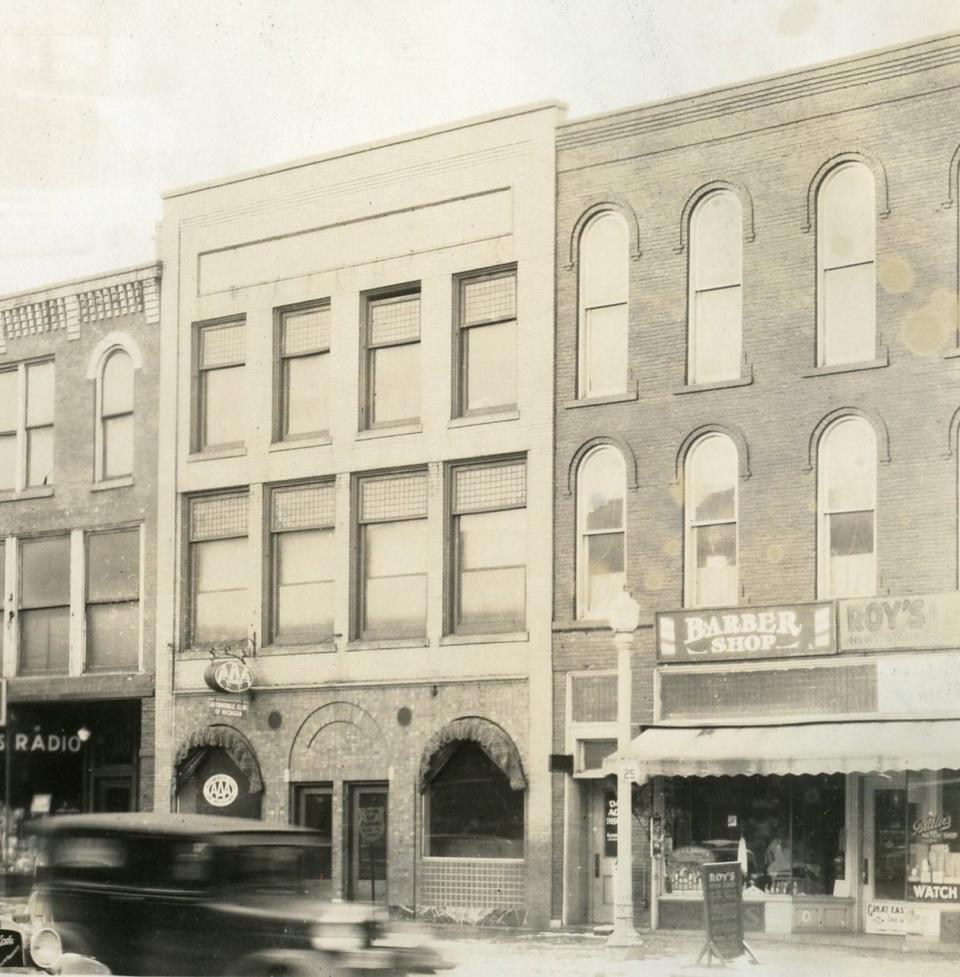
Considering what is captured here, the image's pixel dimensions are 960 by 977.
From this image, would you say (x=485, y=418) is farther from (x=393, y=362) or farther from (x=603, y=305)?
(x=603, y=305)

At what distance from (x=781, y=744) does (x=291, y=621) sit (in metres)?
8.08

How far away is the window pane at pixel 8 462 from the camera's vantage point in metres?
30.5

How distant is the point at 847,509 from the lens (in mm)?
23250

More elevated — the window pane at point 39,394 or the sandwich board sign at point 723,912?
the window pane at point 39,394

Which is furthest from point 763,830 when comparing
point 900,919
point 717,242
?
point 717,242

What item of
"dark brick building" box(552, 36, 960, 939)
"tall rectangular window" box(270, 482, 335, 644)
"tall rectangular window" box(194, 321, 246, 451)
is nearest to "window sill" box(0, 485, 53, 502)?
"tall rectangular window" box(194, 321, 246, 451)

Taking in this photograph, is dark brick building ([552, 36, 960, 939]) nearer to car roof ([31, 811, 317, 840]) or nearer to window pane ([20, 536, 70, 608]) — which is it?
car roof ([31, 811, 317, 840])

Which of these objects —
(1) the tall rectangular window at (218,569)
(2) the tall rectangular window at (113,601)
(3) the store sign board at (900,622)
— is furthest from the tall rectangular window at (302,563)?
(3) the store sign board at (900,622)

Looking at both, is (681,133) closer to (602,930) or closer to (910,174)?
(910,174)

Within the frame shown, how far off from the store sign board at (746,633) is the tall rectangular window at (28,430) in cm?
1149

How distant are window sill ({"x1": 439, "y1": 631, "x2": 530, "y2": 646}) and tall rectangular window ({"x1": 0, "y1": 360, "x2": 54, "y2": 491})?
8169 mm

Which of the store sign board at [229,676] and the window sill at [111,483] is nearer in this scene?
the store sign board at [229,676]

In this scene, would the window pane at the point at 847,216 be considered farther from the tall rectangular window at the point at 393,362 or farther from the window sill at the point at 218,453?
the window sill at the point at 218,453

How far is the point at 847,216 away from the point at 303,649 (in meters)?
10.1
